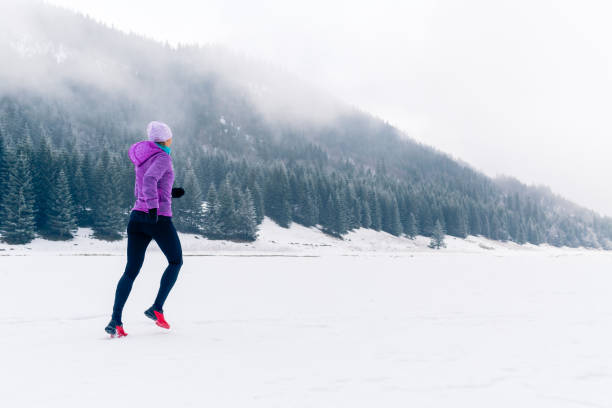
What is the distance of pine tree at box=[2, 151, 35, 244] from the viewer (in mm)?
35844

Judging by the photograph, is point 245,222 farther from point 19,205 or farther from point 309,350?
point 309,350

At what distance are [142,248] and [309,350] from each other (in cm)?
214

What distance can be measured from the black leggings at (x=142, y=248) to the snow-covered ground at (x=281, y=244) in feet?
71.9

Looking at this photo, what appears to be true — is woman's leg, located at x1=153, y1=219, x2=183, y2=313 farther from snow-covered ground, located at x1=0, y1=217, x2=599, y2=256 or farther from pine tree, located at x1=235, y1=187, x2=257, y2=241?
pine tree, located at x1=235, y1=187, x2=257, y2=241

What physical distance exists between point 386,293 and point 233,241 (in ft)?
145

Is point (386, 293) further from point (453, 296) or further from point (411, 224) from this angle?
point (411, 224)

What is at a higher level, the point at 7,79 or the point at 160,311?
the point at 7,79

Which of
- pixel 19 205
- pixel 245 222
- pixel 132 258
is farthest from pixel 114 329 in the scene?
pixel 245 222

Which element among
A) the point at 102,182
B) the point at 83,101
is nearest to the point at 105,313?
the point at 102,182

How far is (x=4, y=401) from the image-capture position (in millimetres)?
2641

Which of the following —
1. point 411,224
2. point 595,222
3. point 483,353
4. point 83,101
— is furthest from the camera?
point 83,101

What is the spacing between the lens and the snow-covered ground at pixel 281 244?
3556 cm

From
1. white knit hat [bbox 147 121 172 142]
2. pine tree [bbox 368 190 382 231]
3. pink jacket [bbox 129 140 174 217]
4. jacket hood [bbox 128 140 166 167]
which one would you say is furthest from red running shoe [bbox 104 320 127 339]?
pine tree [bbox 368 190 382 231]

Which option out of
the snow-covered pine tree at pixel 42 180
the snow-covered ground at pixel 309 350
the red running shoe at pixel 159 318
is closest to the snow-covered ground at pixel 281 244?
the snow-covered pine tree at pixel 42 180
